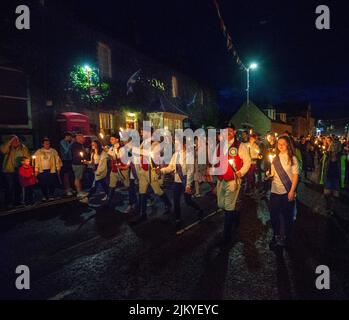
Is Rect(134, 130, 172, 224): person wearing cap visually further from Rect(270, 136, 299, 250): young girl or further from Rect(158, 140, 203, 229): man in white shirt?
Rect(270, 136, 299, 250): young girl

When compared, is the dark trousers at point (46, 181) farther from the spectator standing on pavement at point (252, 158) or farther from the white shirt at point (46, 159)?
the spectator standing on pavement at point (252, 158)

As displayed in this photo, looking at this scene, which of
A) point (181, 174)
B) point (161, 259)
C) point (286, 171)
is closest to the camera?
point (161, 259)

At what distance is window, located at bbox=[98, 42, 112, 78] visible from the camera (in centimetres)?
1619

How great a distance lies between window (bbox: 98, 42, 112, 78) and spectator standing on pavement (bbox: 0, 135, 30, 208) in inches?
338

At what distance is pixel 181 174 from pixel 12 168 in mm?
5091

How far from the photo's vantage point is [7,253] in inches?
210

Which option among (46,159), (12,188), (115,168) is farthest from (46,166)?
(115,168)

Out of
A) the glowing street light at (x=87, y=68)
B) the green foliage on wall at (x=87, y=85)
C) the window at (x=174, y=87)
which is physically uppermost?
the window at (x=174, y=87)

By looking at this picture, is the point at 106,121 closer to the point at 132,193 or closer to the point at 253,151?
A: the point at 253,151

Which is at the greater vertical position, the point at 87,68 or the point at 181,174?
the point at 87,68

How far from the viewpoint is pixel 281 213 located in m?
5.41

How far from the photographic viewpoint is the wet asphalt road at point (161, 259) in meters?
3.90

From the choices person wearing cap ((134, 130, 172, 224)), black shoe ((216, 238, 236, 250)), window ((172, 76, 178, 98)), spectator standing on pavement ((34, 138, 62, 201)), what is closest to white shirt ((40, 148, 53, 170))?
spectator standing on pavement ((34, 138, 62, 201))

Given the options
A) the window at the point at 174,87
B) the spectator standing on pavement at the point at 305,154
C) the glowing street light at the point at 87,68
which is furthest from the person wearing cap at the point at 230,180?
the window at the point at 174,87
